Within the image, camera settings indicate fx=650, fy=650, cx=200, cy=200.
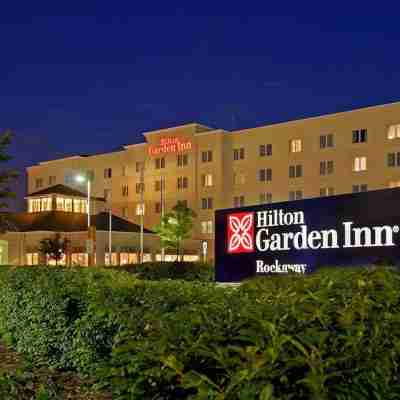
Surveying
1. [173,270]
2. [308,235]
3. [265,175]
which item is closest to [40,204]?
[265,175]

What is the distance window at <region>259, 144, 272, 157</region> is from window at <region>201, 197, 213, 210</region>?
7897 millimetres

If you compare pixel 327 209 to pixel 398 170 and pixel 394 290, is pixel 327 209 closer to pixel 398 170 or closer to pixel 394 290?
pixel 394 290

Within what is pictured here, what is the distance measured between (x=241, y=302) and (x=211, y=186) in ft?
222

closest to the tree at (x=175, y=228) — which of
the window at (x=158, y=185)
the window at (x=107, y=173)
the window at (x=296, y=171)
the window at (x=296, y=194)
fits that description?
the window at (x=158, y=185)

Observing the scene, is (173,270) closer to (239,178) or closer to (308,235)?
(308,235)

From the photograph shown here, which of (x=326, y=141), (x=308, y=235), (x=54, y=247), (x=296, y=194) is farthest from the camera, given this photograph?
(x=296, y=194)

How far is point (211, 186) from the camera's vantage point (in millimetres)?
71812

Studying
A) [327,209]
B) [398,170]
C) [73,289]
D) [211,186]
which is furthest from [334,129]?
[73,289]

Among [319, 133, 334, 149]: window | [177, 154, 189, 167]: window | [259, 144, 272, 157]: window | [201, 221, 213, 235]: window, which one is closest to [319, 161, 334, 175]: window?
[319, 133, 334, 149]: window

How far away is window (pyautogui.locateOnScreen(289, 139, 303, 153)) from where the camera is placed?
65312 mm

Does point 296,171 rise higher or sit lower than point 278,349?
higher

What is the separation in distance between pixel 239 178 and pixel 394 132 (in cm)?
1869

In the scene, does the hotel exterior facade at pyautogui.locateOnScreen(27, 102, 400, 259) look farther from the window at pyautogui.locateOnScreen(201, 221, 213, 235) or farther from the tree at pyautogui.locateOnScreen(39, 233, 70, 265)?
the tree at pyautogui.locateOnScreen(39, 233, 70, 265)

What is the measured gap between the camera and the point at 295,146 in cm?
6562
